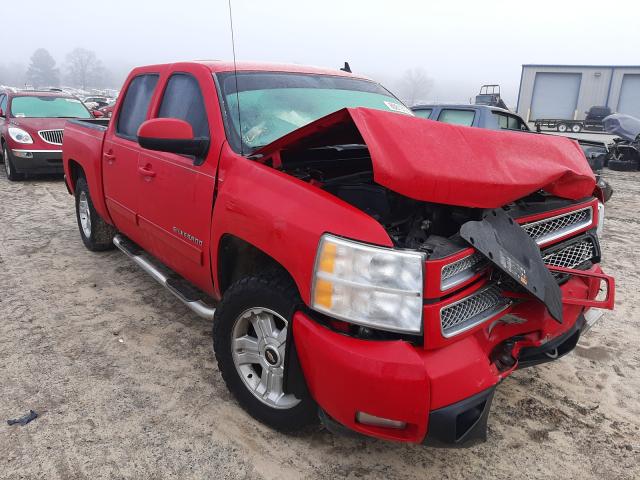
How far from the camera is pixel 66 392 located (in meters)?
2.85

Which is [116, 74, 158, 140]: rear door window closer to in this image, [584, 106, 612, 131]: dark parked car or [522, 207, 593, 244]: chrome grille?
[522, 207, 593, 244]: chrome grille

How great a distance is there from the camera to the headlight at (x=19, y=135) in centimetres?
904

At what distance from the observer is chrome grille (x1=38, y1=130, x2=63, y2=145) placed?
9170 mm

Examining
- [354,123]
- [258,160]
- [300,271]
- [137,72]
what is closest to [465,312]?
[300,271]

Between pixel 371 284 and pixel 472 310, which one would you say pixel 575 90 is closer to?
pixel 472 310

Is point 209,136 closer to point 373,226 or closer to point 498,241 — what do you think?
point 373,226

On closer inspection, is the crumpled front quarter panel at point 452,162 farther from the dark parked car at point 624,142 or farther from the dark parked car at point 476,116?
the dark parked car at point 624,142

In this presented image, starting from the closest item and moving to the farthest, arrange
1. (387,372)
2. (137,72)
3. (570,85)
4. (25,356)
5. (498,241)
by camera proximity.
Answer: (387,372) < (498,241) < (25,356) < (137,72) < (570,85)

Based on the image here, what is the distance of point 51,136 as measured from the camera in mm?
9234

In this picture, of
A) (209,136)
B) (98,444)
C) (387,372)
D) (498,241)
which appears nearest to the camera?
(387,372)

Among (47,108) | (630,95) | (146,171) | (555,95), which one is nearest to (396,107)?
(146,171)

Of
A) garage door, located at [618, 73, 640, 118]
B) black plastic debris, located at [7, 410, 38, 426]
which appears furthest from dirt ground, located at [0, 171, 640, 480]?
garage door, located at [618, 73, 640, 118]

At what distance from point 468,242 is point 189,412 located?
1790 millimetres

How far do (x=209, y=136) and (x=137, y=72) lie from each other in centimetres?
176
